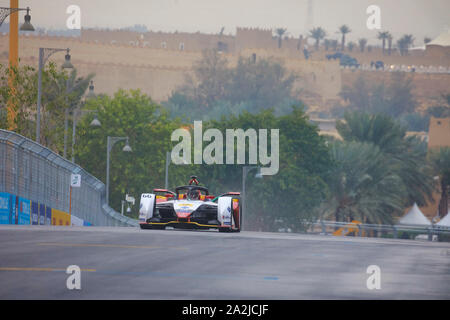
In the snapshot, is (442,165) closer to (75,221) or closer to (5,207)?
(75,221)

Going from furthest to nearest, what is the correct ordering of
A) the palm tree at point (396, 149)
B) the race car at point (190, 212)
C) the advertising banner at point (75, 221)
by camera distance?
the palm tree at point (396, 149) < the advertising banner at point (75, 221) < the race car at point (190, 212)

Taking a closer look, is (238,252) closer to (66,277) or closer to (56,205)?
(66,277)

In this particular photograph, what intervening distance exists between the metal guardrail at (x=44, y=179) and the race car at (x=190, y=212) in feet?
27.0

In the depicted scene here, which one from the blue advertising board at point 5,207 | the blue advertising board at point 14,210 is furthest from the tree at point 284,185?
the blue advertising board at point 5,207

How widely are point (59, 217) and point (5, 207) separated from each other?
24.2 ft

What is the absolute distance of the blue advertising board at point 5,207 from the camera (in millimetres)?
33688

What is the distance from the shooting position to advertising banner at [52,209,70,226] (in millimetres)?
40391

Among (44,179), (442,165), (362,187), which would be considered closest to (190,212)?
(44,179)

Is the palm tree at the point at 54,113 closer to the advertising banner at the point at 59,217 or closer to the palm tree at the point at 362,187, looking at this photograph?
the advertising banner at the point at 59,217

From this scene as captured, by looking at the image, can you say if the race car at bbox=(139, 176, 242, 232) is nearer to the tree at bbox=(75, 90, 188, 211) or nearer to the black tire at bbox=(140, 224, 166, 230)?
the black tire at bbox=(140, 224, 166, 230)

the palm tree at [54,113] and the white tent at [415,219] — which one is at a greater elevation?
the palm tree at [54,113]

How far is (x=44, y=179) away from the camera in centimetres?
3794
